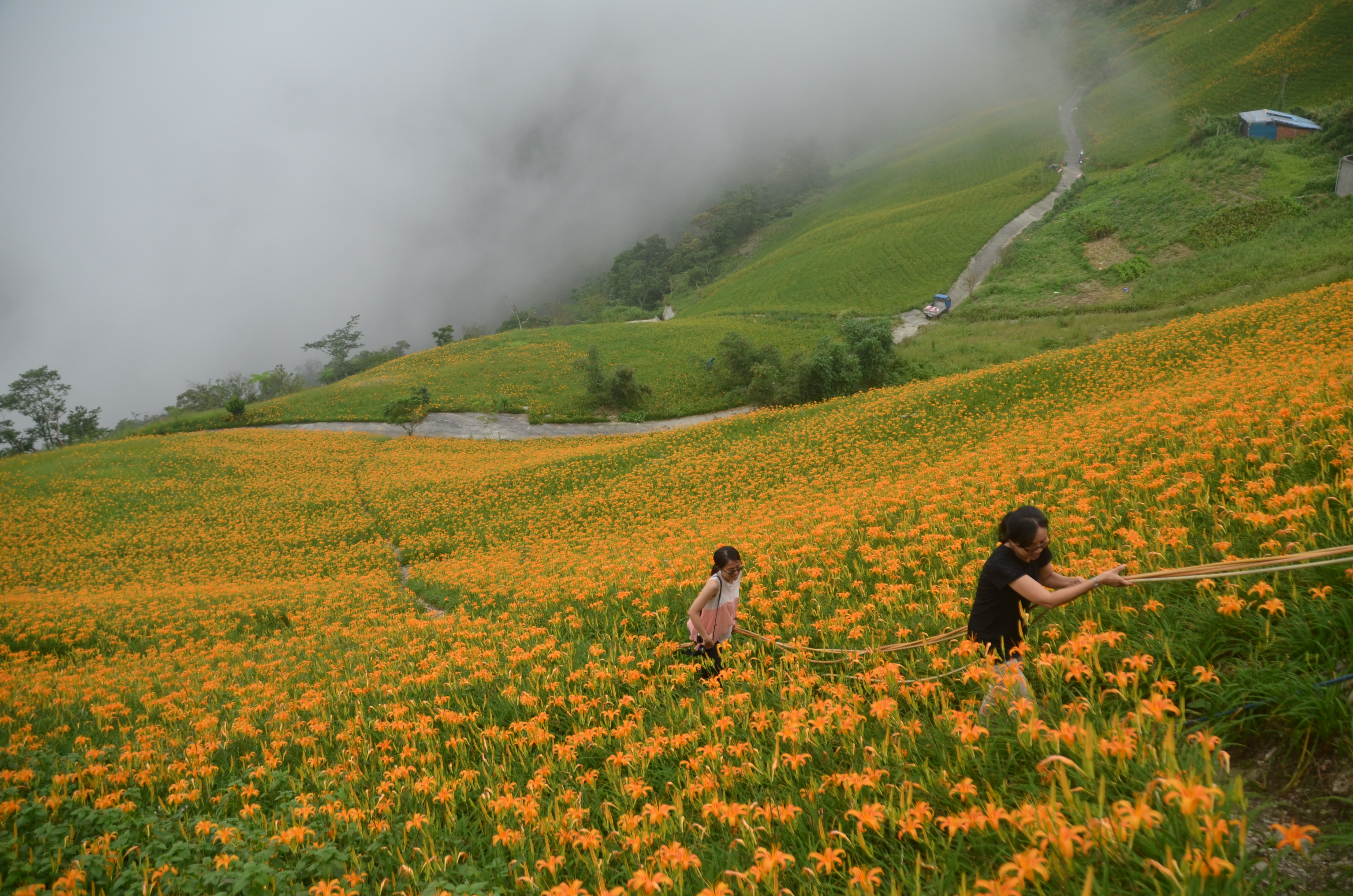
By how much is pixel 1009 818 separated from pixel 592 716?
3313 mm

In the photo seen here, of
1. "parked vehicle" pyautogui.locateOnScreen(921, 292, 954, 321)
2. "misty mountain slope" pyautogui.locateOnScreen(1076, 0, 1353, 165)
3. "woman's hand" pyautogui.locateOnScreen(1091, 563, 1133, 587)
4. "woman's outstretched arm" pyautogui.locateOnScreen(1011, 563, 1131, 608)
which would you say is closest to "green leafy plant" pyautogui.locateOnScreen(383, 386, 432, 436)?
Answer: "parked vehicle" pyautogui.locateOnScreen(921, 292, 954, 321)

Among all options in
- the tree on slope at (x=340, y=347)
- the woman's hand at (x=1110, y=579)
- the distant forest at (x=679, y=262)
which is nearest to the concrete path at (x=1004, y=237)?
the woman's hand at (x=1110, y=579)

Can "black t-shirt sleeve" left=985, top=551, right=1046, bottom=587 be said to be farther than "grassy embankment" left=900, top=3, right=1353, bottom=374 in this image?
No

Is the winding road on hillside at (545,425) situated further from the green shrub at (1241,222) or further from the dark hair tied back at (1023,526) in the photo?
the dark hair tied back at (1023,526)

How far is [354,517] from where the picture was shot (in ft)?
76.1

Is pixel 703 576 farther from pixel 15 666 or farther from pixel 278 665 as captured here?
pixel 15 666

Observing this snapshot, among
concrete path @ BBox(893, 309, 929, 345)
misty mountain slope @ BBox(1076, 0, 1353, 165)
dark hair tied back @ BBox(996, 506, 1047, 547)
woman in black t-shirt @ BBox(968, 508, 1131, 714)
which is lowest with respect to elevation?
woman in black t-shirt @ BBox(968, 508, 1131, 714)

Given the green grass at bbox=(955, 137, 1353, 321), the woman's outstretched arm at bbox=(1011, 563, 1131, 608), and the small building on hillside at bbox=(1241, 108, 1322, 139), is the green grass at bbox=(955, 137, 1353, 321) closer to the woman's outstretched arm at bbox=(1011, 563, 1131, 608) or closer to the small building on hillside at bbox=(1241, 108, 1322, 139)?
the small building on hillside at bbox=(1241, 108, 1322, 139)

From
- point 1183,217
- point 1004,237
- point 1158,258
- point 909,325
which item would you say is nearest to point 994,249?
point 1004,237

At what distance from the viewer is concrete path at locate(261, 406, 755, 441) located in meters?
41.9

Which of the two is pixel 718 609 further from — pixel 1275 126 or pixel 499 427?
pixel 1275 126

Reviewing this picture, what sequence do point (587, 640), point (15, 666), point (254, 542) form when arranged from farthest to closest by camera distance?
point (254, 542)
point (15, 666)
point (587, 640)

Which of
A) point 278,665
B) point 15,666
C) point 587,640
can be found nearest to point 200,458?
point 15,666

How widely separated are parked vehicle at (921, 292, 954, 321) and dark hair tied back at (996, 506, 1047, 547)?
51595 millimetres
